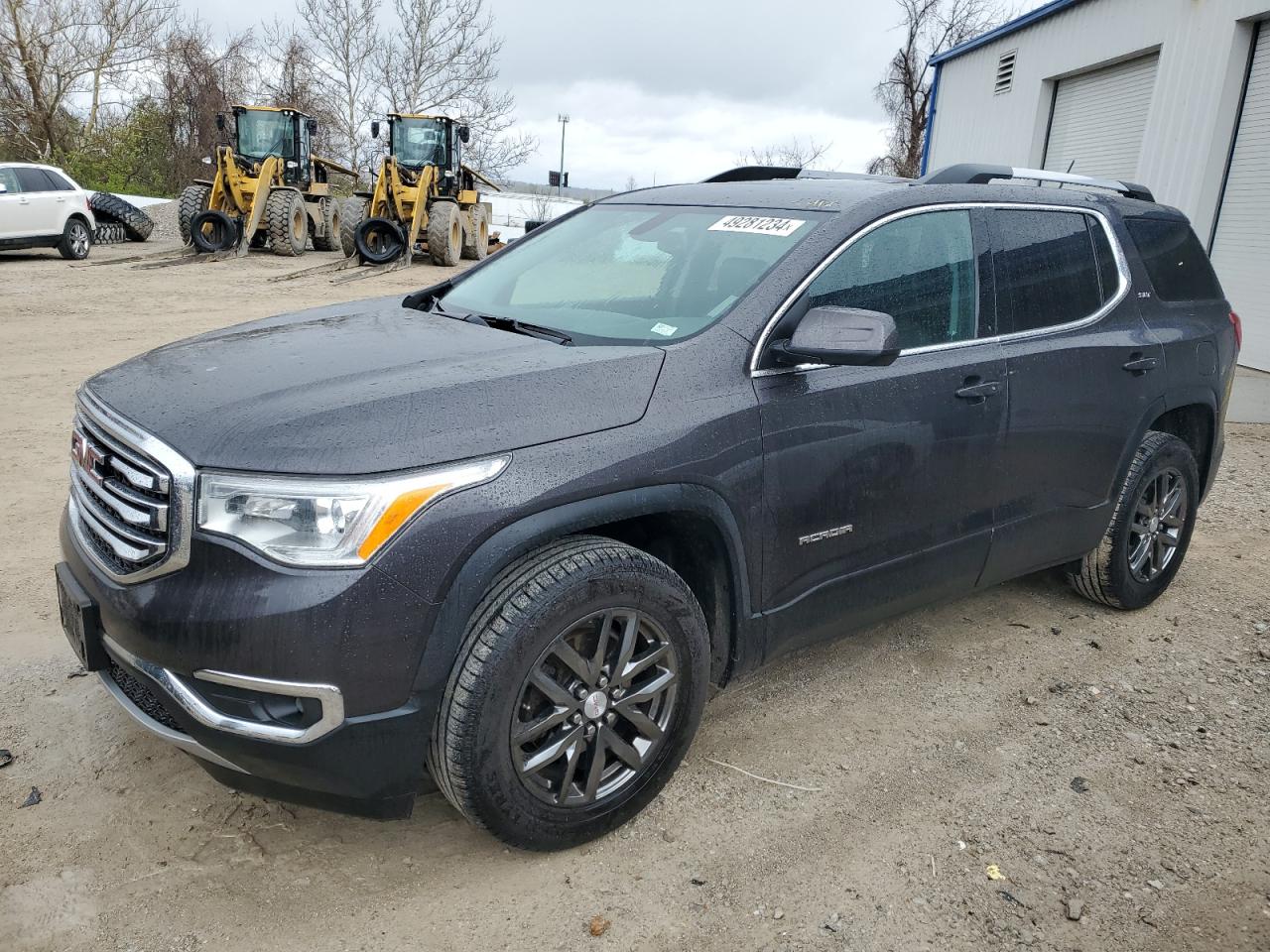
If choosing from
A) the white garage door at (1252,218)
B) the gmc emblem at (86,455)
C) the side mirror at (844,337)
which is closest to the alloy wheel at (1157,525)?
the side mirror at (844,337)

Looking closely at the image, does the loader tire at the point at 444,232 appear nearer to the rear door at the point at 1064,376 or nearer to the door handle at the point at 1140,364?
the rear door at the point at 1064,376

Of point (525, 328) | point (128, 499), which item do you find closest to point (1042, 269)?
point (525, 328)

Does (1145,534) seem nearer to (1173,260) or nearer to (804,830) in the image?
(1173,260)

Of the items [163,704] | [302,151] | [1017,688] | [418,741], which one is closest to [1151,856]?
[1017,688]

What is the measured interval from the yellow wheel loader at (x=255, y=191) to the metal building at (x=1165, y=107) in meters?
13.1

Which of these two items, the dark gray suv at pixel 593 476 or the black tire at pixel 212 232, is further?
the black tire at pixel 212 232

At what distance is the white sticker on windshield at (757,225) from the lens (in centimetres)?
310

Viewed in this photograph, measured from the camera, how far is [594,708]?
2529 millimetres

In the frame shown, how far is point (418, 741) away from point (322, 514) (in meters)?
0.58

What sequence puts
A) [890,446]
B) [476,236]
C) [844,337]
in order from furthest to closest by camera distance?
[476,236] < [890,446] < [844,337]

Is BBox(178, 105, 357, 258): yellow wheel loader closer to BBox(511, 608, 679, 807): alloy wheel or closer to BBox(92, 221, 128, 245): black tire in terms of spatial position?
BBox(92, 221, 128, 245): black tire

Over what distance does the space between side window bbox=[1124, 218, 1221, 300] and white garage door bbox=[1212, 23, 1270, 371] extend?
8.03 m

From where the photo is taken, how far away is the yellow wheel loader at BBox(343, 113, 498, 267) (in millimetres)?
18344

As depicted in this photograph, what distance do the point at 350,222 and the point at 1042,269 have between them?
18874 mm
